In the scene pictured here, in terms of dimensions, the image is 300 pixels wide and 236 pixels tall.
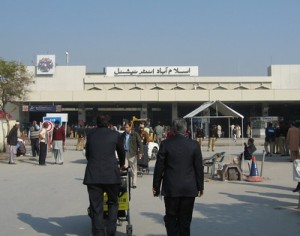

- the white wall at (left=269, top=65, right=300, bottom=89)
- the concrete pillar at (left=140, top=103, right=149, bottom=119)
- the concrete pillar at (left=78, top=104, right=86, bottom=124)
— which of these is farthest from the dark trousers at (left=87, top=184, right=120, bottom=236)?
the white wall at (left=269, top=65, right=300, bottom=89)

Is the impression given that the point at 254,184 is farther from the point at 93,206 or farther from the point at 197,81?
the point at 197,81

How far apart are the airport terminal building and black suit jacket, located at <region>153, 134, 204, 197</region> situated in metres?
50.8

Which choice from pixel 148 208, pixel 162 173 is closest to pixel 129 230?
pixel 162 173

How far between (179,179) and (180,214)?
0.46m

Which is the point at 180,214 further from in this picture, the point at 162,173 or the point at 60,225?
the point at 60,225

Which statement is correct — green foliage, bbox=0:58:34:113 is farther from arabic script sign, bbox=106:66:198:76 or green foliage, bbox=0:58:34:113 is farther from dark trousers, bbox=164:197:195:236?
dark trousers, bbox=164:197:195:236

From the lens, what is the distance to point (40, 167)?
1894 cm

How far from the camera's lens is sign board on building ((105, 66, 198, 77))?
67.4 meters

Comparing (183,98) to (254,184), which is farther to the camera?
(183,98)

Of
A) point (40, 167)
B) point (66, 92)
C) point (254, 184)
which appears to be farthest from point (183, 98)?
point (254, 184)

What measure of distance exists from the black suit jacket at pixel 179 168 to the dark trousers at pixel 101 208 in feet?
3.21

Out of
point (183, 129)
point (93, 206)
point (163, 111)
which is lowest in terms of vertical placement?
point (93, 206)

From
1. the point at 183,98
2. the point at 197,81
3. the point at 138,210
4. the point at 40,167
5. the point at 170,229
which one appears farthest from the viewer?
the point at 197,81

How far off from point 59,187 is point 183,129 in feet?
25.7
